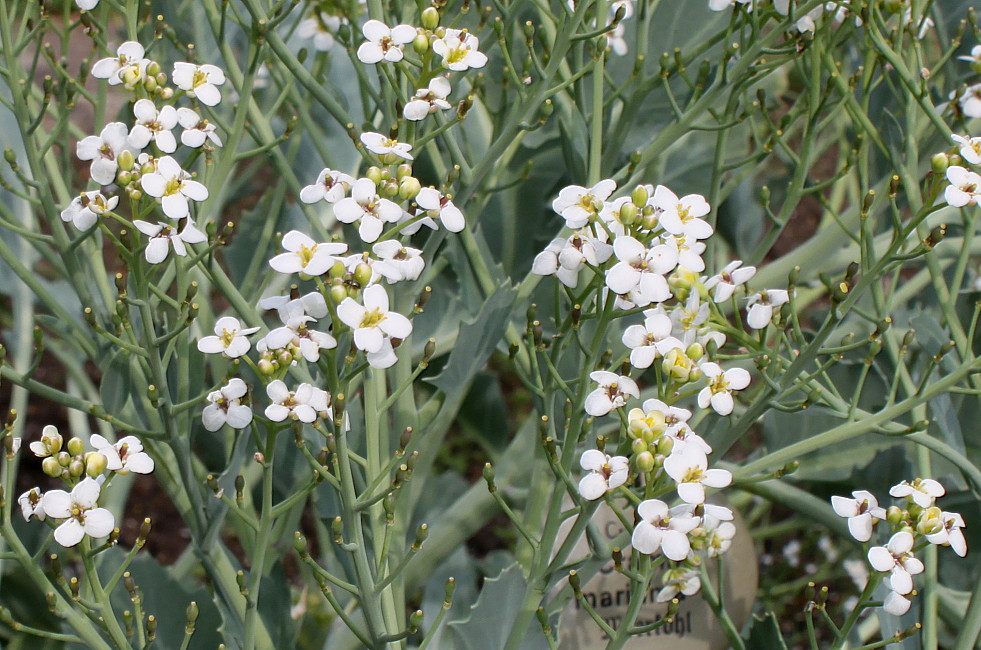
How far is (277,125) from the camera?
1.16m

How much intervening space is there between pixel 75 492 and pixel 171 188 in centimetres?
18

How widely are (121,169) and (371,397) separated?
0.20 metres

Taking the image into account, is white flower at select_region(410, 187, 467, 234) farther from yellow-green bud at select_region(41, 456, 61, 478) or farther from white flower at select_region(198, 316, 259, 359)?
yellow-green bud at select_region(41, 456, 61, 478)

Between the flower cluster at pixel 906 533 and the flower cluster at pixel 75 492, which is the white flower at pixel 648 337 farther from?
the flower cluster at pixel 75 492

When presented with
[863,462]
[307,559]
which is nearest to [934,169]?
[307,559]

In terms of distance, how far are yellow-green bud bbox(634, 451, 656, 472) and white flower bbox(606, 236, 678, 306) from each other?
0.08 metres

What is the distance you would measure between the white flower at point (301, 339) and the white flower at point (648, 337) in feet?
0.55

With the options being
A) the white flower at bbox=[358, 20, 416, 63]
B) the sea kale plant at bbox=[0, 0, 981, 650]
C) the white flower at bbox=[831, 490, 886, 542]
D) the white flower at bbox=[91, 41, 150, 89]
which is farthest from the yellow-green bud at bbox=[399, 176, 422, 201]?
the white flower at bbox=[831, 490, 886, 542]

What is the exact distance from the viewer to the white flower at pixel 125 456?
0.55 meters

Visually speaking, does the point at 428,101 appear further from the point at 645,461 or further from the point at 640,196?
the point at 645,461

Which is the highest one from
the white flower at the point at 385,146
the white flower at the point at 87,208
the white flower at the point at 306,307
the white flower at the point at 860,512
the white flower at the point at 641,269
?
the white flower at the point at 87,208

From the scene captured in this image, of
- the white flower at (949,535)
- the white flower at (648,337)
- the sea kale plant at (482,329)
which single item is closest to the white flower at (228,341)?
the sea kale plant at (482,329)

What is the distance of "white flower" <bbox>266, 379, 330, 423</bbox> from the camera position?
20.2 inches

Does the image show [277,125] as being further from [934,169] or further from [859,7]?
[934,169]
